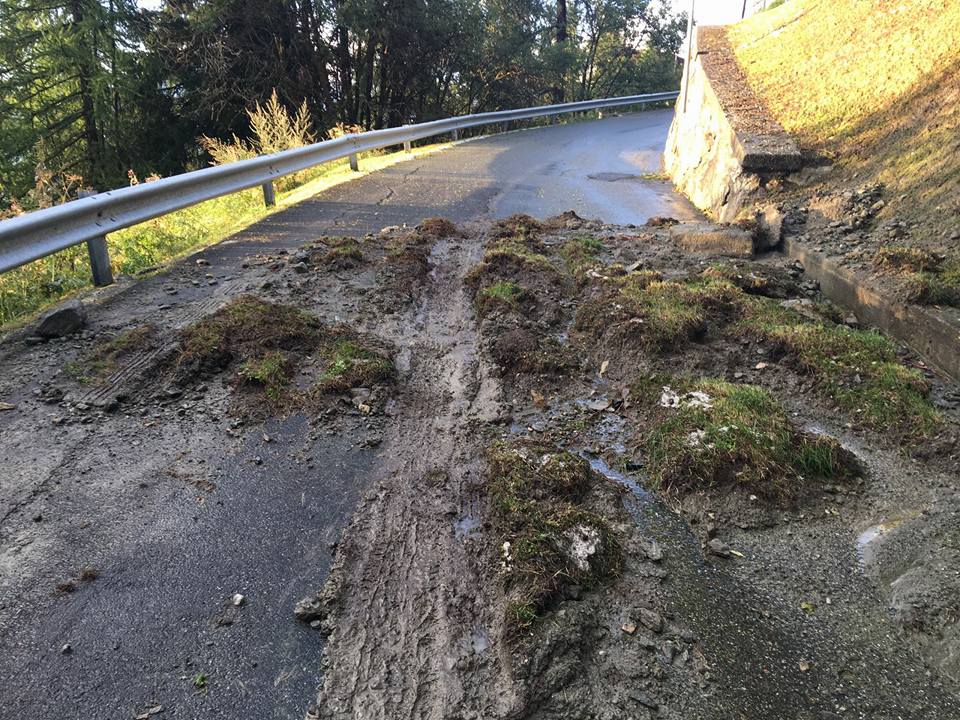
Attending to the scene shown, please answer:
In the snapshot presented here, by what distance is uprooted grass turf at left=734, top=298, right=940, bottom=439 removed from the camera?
12.1 ft

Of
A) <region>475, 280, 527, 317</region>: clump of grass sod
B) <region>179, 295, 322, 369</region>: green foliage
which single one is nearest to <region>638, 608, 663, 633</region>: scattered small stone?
<region>179, 295, 322, 369</region>: green foliage

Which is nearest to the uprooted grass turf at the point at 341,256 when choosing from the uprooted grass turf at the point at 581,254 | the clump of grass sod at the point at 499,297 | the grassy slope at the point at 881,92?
the clump of grass sod at the point at 499,297

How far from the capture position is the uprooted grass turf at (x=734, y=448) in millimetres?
3146

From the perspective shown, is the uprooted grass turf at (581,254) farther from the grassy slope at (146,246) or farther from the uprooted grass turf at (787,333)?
the grassy slope at (146,246)

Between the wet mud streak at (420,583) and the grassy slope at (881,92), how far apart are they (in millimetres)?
4662

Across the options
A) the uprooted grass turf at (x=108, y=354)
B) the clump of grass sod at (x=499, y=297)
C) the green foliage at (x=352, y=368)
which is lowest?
the green foliage at (x=352, y=368)

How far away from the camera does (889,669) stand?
7.33 feet

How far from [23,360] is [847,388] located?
5.02 metres

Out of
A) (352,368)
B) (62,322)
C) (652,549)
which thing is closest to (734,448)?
(652,549)

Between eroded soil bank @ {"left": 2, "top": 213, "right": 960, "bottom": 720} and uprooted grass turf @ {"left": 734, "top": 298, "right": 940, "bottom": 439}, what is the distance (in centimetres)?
2

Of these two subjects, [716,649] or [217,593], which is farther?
[217,593]

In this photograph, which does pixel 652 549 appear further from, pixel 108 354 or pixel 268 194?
pixel 268 194

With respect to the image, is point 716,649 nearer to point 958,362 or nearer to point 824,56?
point 958,362

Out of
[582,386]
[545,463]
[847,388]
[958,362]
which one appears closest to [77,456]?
[545,463]
